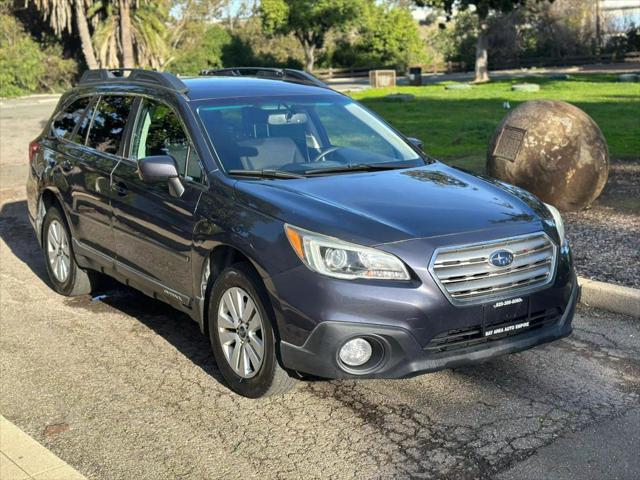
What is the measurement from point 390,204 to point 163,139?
1902 mm

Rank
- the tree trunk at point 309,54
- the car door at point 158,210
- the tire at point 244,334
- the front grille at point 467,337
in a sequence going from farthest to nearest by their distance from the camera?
the tree trunk at point 309,54 < the car door at point 158,210 < the tire at point 244,334 < the front grille at point 467,337

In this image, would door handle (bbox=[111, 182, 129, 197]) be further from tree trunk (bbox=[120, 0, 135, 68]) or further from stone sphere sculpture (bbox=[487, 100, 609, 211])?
tree trunk (bbox=[120, 0, 135, 68])

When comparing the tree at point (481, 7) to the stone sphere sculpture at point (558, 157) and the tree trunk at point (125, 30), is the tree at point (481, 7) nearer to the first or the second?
the tree trunk at point (125, 30)

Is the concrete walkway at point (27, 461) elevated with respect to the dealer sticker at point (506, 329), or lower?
lower

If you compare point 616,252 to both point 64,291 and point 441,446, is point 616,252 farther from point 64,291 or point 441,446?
point 64,291

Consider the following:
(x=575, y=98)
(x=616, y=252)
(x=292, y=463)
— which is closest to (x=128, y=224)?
(x=292, y=463)

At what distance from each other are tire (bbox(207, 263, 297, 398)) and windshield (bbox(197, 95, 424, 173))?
820 millimetres

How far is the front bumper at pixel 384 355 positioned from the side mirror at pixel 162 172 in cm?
→ 140

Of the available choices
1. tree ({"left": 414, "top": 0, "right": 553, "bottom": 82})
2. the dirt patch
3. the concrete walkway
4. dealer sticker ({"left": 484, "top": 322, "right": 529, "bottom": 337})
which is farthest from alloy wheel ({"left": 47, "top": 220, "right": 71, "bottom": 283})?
tree ({"left": 414, "top": 0, "right": 553, "bottom": 82})

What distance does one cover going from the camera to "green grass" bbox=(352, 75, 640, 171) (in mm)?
15242

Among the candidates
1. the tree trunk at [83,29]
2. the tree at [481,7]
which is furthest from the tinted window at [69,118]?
→ the tree trunk at [83,29]

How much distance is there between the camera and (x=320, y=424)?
4.69 meters

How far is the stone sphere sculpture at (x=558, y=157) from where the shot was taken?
966 cm

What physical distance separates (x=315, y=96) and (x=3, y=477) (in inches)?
138
